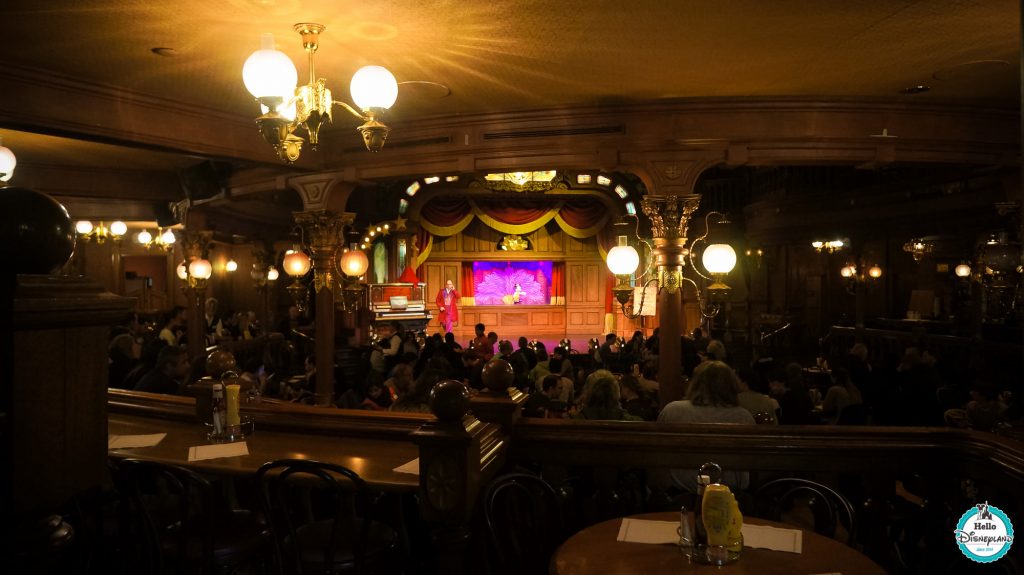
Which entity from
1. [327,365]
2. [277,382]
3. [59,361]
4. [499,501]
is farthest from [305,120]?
[277,382]

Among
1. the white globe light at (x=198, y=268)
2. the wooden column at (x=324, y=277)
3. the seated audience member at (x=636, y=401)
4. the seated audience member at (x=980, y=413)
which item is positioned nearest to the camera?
the seated audience member at (x=980, y=413)

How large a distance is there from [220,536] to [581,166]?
432 centimetres

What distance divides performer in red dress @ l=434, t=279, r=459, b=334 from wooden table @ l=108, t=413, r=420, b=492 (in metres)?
13.7

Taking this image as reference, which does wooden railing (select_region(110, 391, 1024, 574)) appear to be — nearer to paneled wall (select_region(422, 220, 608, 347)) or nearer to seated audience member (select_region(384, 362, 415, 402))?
seated audience member (select_region(384, 362, 415, 402))

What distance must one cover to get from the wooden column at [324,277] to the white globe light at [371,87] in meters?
3.72

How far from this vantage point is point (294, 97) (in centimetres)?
377

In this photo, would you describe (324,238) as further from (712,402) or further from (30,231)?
(30,231)

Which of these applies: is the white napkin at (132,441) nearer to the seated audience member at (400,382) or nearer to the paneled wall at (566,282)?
the seated audience member at (400,382)

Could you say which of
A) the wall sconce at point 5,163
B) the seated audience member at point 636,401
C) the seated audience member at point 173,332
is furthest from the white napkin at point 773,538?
the seated audience member at point 173,332

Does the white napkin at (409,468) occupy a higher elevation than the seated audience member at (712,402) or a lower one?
lower

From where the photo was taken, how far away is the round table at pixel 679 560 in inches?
79.0

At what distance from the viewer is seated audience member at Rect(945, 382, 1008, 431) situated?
2838 mm

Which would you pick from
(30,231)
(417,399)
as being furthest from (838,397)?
(30,231)

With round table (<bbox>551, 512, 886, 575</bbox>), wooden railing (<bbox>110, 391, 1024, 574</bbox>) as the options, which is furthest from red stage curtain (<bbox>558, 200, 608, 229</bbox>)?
A: round table (<bbox>551, 512, 886, 575</bbox>)
